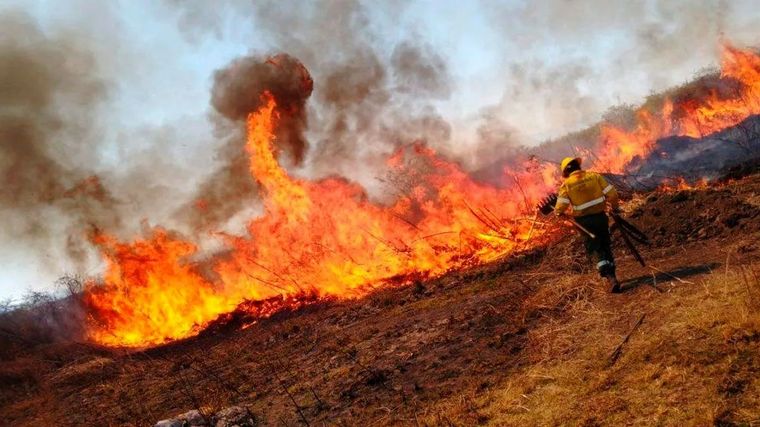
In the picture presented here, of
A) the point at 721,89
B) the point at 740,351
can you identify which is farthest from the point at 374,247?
the point at 721,89

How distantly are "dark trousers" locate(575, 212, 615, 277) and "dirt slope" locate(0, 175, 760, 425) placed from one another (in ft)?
1.15

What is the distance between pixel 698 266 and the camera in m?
7.26

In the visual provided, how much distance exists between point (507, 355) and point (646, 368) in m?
1.92

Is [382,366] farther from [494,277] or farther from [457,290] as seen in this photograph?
[494,277]

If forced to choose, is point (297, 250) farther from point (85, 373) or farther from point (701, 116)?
point (701, 116)

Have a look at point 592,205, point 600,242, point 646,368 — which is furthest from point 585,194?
point 646,368

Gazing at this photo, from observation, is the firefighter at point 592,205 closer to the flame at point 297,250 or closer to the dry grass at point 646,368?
the dry grass at point 646,368

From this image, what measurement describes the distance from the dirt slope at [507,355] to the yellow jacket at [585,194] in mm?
1265

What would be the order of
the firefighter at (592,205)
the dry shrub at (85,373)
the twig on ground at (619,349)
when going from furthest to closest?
the dry shrub at (85,373), the firefighter at (592,205), the twig on ground at (619,349)

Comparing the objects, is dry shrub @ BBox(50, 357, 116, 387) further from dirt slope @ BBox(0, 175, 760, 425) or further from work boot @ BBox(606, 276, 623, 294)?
work boot @ BBox(606, 276, 623, 294)

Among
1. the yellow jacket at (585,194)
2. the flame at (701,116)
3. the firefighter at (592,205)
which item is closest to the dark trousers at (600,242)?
the firefighter at (592,205)

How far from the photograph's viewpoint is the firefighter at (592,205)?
7.32m

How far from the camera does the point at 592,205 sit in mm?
7391

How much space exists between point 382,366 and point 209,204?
1485cm
